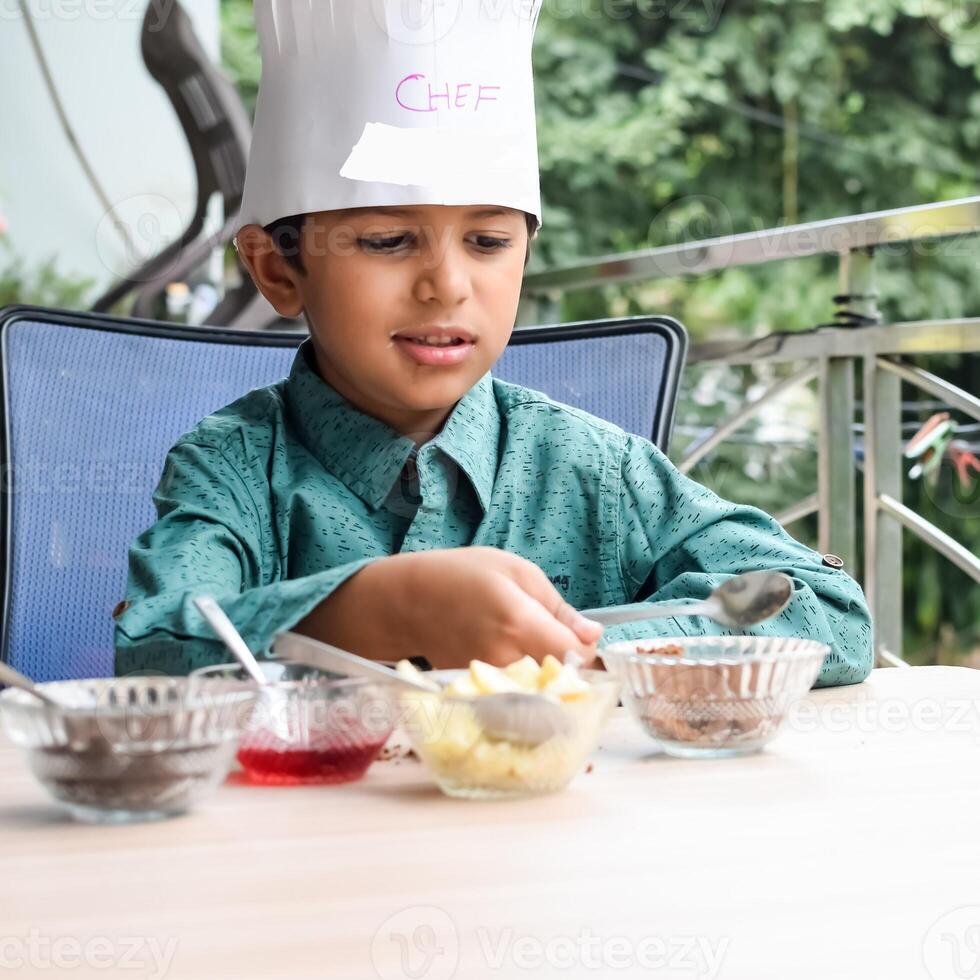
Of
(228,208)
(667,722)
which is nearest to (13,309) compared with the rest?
(667,722)

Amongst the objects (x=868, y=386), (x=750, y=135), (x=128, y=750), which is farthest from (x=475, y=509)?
(x=750, y=135)

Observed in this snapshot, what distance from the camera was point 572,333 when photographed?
1.54 m

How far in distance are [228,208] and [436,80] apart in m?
2.02

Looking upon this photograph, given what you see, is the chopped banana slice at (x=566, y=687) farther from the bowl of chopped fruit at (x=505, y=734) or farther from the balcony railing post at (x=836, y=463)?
the balcony railing post at (x=836, y=463)

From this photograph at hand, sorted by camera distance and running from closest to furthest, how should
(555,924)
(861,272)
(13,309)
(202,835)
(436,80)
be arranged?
(555,924) < (202,835) < (436,80) < (13,309) < (861,272)

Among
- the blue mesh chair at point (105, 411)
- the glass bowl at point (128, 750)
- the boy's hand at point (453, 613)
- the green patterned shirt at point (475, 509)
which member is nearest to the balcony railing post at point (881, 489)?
the blue mesh chair at point (105, 411)

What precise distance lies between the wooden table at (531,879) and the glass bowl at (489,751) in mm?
10

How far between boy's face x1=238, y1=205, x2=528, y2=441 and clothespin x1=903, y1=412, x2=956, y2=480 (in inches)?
51.7

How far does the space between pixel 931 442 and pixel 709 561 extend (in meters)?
1.32

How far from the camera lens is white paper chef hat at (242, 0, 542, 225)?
0.99 metres

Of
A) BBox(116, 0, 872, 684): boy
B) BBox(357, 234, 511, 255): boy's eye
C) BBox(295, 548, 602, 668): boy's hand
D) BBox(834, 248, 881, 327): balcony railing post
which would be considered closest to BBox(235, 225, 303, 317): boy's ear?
BBox(116, 0, 872, 684): boy

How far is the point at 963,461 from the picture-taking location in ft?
7.18

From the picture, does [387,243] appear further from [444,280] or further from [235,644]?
[235,644]

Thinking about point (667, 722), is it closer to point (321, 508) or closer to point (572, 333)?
point (321, 508)
